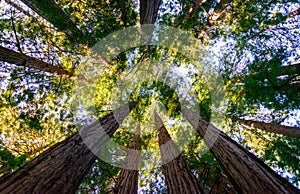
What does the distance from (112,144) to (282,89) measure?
5.75 meters

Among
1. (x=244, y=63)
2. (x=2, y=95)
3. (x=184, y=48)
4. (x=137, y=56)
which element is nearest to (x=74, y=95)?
(x=2, y=95)

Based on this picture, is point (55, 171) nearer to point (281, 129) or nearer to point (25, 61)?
point (25, 61)

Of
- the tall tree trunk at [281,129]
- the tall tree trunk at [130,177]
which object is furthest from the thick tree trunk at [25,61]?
the tall tree trunk at [281,129]

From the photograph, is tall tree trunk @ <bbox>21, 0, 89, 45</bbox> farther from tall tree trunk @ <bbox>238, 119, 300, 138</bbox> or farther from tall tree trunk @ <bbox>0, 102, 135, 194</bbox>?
tall tree trunk @ <bbox>238, 119, 300, 138</bbox>

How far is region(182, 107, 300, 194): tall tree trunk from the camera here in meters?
2.27

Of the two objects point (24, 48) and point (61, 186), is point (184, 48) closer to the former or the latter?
point (24, 48)

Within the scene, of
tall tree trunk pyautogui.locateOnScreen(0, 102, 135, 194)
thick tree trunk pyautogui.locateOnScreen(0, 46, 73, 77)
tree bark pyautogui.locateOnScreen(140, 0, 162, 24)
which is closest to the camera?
tall tree trunk pyautogui.locateOnScreen(0, 102, 135, 194)

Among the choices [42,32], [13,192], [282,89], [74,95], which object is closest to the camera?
[13,192]

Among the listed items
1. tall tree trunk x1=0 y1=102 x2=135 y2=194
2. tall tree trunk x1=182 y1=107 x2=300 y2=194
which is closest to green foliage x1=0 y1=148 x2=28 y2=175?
tall tree trunk x1=0 y1=102 x2=135 y2=194

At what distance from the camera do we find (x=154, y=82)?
8164 mm

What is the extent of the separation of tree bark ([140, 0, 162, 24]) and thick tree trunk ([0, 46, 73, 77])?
3.70 meters

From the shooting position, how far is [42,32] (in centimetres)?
659

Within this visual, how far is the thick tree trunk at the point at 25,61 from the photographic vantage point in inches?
227

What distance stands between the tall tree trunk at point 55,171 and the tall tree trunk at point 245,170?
225 centimetres
